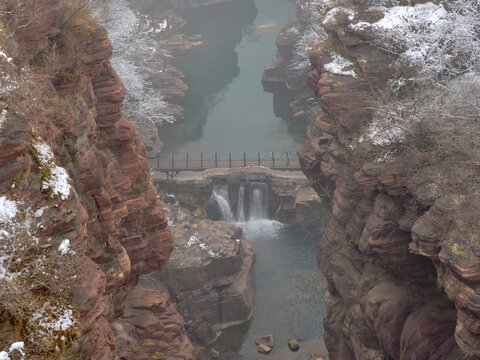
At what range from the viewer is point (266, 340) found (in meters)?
33.2

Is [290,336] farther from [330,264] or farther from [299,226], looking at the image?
[299,226]

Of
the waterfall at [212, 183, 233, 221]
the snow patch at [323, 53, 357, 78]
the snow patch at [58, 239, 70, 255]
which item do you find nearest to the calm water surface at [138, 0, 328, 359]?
the waterfall at [212, 183, 233, 221]

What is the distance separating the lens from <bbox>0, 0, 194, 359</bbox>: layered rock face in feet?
39.1

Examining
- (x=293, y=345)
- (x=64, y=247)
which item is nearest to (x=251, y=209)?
(x=293, y=345)

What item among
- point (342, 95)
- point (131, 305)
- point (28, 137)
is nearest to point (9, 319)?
point (28, 137)

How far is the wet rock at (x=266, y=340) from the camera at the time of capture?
32906mm

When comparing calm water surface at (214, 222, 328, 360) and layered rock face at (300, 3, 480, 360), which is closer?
layered rock face at (300, 3, 480, 360)

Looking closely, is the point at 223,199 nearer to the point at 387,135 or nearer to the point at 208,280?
the point at 208,280

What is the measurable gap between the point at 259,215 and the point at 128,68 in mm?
16475

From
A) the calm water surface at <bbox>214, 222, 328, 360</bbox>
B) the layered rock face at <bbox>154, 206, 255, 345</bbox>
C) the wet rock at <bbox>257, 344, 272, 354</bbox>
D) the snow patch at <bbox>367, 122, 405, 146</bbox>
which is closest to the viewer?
the snow patch at <bbox>367, 122, 405, 146</bbox>

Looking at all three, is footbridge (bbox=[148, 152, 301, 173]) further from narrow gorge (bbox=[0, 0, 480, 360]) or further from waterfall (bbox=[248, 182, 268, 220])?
waterfall (bbox=[248, 182, 268, 220])

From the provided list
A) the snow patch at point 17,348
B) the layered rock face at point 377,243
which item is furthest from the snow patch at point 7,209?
the layered rock face at point 377,243

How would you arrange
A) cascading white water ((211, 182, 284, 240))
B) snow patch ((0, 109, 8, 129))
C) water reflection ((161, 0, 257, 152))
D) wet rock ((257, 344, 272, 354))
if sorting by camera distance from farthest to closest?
water reflection ((161, 0, 257, 152)) < cascading white water ((211, 182, 284, 240)) < wet rock ((257, 344, 272, 354)) < snow patch ((0, 109, 8, 129))

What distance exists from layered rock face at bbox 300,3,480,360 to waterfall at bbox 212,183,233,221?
1425 cm
